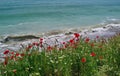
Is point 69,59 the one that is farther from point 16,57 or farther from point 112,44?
point 112,44

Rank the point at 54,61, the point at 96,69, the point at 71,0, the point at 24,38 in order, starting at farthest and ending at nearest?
the point at 71,0 → the point at 24,38 → the point at 96,69 → the point at 54,61

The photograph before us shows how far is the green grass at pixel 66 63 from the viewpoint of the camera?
241 inches

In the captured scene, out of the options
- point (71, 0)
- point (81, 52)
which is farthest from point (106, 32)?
point (71, 0)

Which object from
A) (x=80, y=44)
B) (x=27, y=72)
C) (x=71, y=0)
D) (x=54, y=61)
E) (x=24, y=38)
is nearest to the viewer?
(x=27, y=72)

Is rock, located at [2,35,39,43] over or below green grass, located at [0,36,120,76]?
below

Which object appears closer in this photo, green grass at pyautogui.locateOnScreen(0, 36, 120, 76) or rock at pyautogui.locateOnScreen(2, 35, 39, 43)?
green grass at pyautogui.locateOnScreen(0, 36, 120, 76)

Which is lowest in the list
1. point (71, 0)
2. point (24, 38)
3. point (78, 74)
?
point (71, 0)

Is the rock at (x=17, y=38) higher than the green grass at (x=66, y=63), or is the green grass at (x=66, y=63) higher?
the green grass at (x=66, y=63)

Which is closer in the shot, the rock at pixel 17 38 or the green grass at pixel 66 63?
the green grass at pixel 66 63

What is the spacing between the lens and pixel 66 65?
632cm

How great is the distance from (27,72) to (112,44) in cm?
297

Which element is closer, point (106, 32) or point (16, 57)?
point (16, 57)

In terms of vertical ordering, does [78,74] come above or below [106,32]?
above

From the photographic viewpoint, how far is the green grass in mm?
6113
